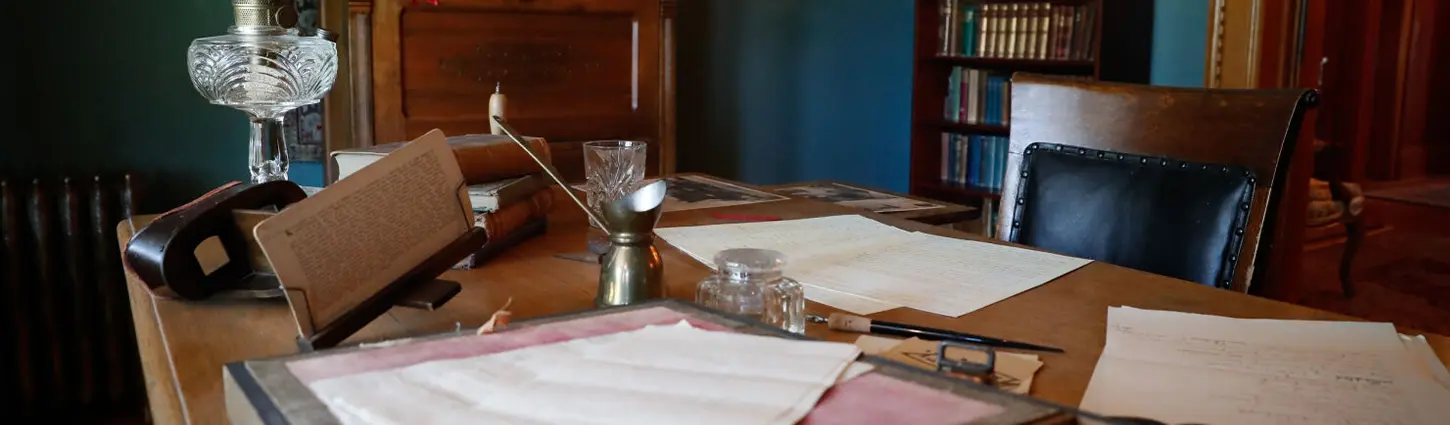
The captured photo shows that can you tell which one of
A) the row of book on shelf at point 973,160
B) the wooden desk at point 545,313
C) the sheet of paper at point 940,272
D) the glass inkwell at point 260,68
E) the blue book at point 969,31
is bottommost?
the row of book on shelf at point 973,160

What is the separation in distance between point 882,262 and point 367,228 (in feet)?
2.04

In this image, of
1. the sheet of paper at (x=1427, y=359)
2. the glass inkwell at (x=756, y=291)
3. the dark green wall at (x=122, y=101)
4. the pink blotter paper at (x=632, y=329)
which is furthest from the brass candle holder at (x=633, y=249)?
the dark green wall at (x=122, y=101)

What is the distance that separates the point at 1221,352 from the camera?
998mm

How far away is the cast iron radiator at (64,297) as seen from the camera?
111 inches

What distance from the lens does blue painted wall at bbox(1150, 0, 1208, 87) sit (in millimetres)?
3498

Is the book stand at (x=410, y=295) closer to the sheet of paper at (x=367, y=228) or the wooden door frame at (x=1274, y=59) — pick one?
the sheet of paper at (x=367, y=228)

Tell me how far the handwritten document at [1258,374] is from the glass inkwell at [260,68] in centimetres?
112

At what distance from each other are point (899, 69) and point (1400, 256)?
258 cm

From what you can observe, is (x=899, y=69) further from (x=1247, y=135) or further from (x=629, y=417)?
(x=629, y=417)

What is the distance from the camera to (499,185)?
4.88 ft

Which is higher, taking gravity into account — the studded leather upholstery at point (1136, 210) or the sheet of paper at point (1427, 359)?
the studded leather upholstery at point (1136, 210)

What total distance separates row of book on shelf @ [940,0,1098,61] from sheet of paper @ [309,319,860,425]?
3.14 meters

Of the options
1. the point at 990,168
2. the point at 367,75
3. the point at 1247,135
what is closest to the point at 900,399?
the point at 1247,135

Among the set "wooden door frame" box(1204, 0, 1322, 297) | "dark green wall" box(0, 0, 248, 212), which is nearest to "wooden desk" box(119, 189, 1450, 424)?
"dark green wall" box(0, 0, 248, 212)
